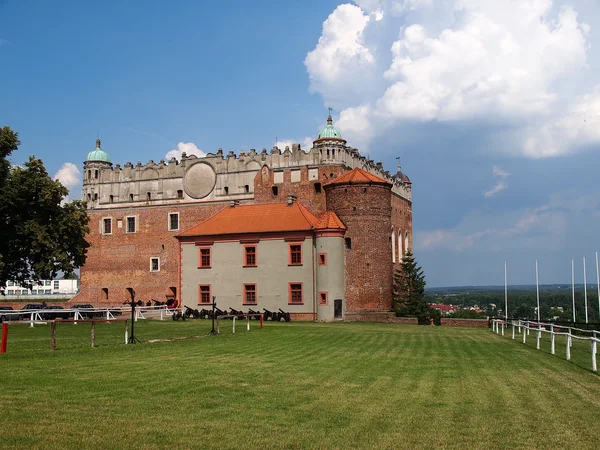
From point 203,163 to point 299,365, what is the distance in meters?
46.0

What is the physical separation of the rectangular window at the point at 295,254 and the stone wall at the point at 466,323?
10.9 m

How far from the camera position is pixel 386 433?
9.51 metres

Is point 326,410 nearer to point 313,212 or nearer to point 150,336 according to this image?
point 150,336

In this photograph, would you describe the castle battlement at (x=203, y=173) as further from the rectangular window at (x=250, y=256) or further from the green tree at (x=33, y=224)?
the green tree at (x=33, y=224)

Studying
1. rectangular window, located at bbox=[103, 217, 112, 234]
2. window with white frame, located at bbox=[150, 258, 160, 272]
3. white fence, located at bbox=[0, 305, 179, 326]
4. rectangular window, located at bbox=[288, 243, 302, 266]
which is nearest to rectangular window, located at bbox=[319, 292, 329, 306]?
rectangular window, located at bbox=[288, 243, 302, 266]

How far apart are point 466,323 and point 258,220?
1696cm

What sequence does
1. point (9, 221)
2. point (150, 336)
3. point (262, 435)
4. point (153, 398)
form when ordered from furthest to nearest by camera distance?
point (9, 221) < point (150, 336) < point (153, 398) < point (262, 435)

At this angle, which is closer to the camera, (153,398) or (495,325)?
(153,398)

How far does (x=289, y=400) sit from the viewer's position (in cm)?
1198

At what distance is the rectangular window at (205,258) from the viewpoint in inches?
2040

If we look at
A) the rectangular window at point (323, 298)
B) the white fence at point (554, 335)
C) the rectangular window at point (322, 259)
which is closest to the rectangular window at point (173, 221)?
the rectangular window at point (322, 259)

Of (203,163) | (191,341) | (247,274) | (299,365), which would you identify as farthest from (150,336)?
(203,163)

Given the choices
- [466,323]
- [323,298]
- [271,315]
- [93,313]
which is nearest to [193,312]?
[271,315]

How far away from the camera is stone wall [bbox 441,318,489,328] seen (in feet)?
147
